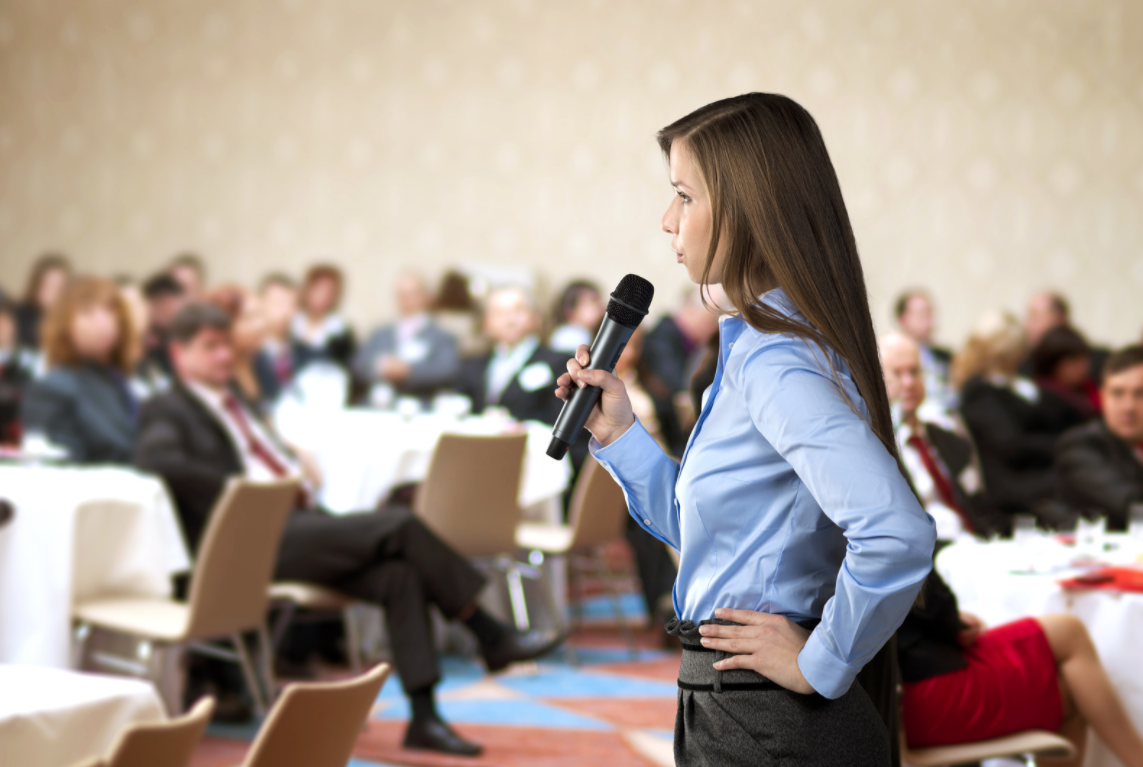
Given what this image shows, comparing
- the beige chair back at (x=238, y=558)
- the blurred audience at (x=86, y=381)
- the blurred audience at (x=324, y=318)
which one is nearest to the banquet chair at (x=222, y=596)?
the beige chair back at (x=238, y=558)

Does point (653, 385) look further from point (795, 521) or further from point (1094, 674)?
point (795, 521)

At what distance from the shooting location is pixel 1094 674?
263 cm

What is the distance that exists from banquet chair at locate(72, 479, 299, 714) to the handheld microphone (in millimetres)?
2093

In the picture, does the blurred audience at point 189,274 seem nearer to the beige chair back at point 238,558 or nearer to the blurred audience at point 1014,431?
the beige chair back at point 238,558

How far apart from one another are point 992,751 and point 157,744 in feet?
5.85

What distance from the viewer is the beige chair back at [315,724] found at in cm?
147

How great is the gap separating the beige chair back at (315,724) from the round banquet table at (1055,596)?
167 centimetres

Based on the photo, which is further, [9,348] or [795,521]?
[9,348]

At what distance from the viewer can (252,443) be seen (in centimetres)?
441

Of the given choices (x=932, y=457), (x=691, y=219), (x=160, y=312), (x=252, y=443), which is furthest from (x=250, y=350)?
(x=691, y=219)

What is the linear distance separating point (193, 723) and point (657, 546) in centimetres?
382

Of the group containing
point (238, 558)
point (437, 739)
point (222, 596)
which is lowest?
point (437, 739)

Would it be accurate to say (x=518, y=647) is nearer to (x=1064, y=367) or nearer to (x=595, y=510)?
(x=595, y=510)

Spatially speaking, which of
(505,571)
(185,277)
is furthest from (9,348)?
(505,571)
